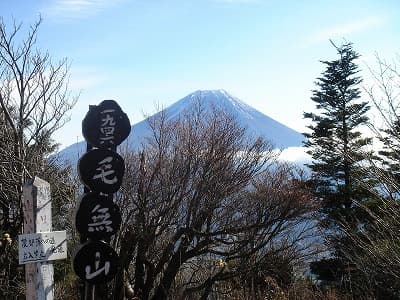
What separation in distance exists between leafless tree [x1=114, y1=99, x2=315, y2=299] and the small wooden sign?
529cm

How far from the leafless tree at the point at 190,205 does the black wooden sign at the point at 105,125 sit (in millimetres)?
5098

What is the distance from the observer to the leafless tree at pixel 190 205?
1008 cm

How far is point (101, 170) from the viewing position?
4.66 m

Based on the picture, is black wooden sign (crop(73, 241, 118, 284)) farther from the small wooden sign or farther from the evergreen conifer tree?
the evergreen conifer tree

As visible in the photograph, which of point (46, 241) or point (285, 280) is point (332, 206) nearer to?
point (285, 280)

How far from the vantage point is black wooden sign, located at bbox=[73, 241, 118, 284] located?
4.48 metres

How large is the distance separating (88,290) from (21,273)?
6.69 m

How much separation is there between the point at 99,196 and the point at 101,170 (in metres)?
0.25

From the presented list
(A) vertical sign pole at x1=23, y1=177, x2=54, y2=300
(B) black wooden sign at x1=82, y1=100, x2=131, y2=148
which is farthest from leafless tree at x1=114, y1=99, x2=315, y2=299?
(A) vertical sign pole at x1=23, y1=177, x2=54, y2=300

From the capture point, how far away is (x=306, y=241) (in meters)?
16.7

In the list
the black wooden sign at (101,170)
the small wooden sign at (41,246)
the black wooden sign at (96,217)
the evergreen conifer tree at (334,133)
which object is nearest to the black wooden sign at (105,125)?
the black wooden sign at (101,170)

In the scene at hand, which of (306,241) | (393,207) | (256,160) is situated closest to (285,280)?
(306,241)

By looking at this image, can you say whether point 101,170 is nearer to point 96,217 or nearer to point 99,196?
point 99,196

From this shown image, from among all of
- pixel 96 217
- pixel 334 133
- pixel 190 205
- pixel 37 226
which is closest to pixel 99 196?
pixel 96 217
